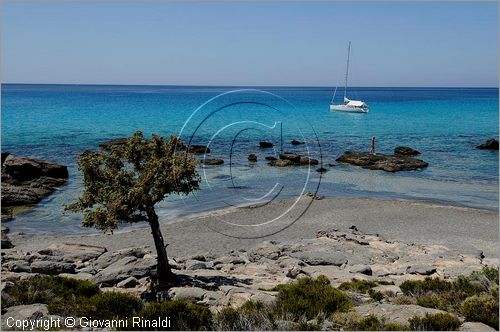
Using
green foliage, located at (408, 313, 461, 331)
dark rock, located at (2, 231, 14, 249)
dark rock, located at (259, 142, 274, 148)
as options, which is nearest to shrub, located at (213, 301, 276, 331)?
green foliage, located at (408, 313, 461, 331)

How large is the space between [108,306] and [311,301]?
537cm

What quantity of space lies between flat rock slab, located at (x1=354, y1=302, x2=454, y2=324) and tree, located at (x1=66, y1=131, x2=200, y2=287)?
752 cm

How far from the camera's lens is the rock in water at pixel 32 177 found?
3856 centimetres

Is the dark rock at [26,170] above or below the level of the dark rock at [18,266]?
above

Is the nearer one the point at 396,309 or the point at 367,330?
the point at 367,330

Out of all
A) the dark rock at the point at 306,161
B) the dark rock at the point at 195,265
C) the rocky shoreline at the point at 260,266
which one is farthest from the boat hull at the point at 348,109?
the dark rock at the point at 195,265

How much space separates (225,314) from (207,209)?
73.4 feet

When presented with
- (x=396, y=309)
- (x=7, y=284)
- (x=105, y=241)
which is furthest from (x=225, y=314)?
(x=105, y=241)

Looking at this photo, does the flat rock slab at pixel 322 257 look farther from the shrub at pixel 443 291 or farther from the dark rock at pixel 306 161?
the dark rock at pixel 306 161

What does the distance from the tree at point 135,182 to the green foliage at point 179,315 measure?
5.05 metres

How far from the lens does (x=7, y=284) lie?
15.4 m

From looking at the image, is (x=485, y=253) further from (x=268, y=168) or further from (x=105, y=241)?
(x=268, y=168)

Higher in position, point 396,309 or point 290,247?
point 396,309

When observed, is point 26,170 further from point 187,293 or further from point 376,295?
point 376,295
